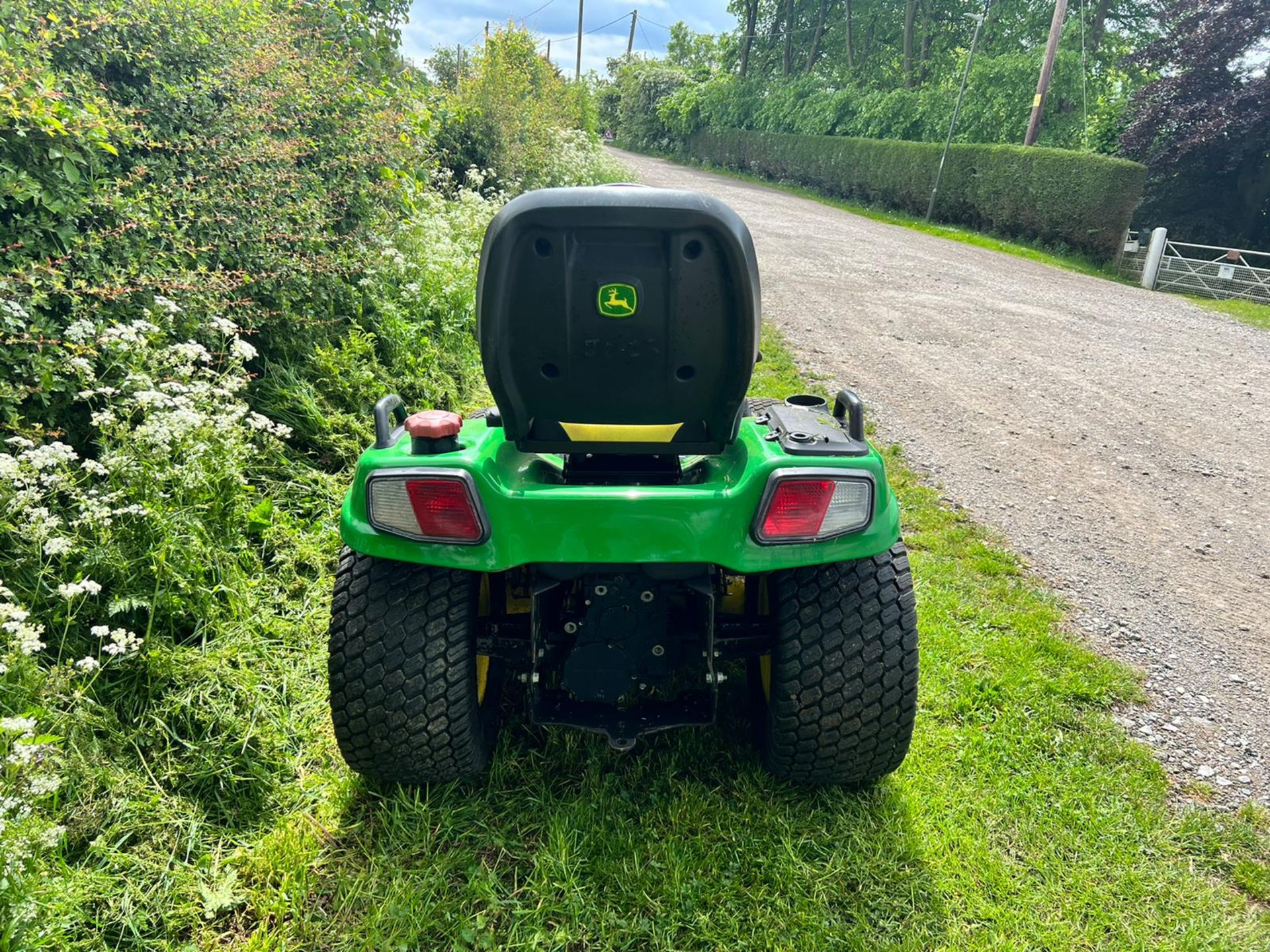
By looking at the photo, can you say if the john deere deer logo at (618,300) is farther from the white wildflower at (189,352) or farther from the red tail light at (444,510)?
the white wildflower at (189,352)

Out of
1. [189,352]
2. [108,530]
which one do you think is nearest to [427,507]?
[108,530]

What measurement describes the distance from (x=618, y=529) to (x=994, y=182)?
65.3 ft

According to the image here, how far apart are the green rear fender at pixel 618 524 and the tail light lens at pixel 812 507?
0.07 ft

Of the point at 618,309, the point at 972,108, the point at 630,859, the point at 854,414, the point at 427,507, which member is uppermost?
the point at 972,108

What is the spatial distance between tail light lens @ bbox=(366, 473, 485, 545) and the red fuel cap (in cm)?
14

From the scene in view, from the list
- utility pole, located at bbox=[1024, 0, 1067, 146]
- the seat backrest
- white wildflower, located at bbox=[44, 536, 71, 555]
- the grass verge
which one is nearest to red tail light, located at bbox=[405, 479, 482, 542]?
the seat backrest

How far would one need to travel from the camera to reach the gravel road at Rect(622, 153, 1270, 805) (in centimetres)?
290

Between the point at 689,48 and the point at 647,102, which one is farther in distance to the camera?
the point at 689,48

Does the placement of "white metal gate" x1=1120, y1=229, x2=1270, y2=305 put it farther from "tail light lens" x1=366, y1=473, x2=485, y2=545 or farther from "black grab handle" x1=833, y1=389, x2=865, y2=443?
"tail light lens" x1=366, y1=473, x2=485, y2=545

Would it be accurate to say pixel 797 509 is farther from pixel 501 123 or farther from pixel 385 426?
pixel 501 123

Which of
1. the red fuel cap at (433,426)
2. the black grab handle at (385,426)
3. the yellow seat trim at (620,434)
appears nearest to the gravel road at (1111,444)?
the yellow seat trim at (620,434)

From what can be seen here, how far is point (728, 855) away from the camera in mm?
1994

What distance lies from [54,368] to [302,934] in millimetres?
2069

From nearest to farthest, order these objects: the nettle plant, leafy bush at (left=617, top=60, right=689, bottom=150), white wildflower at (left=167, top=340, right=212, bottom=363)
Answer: the nettle plant
white wildflower at (left=167, top=340, right=212, bottom=363)
leafy bush at (left=617, top=60, right=689, bottom=150)
